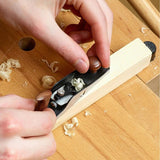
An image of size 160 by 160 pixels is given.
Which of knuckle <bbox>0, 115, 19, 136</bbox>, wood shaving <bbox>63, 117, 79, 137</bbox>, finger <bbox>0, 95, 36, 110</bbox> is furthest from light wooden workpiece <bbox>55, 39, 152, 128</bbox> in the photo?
knuckle <bbox>0, 115, 19, 136</bbox>

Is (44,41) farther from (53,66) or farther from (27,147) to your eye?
(27,147)

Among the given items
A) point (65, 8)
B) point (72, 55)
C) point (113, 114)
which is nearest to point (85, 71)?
point (72, 55)

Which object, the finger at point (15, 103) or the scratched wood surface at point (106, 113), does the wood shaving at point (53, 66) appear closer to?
the scratched wood surface at point (106, 113)

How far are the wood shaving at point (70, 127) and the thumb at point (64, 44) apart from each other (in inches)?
7.4

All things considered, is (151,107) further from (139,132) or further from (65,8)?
(65,8)

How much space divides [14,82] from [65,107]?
212mm

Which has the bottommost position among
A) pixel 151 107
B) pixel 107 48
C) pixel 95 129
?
pixel 151 107

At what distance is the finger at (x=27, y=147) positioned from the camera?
0.67m

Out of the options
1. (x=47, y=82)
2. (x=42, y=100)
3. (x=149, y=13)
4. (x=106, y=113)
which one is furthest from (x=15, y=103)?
(x=149, y=13)

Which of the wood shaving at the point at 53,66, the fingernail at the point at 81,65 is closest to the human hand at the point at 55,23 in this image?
the fingernail at the point at 81,65

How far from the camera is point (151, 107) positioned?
96cm

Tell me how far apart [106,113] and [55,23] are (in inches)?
13.2

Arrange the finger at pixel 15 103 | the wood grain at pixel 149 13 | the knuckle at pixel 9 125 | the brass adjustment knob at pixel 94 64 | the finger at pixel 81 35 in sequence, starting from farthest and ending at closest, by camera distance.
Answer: the wood grain at pixel 149 13, the finger at pixel 81 35, the brass adjustment knob at pixel 94 64, the finger at pixel 15 103, the knuckle at pixel 9 125

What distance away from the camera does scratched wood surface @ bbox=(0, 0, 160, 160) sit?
88cm
